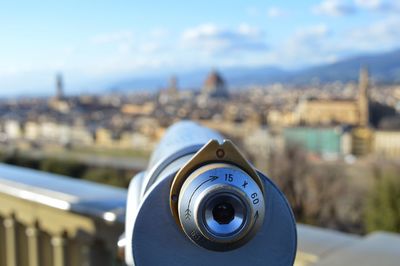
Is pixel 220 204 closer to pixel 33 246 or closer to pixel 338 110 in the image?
pixel 33 246

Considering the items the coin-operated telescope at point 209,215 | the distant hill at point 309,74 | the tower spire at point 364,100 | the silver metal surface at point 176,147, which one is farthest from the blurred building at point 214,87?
the coin-operated telescope at point 209,215

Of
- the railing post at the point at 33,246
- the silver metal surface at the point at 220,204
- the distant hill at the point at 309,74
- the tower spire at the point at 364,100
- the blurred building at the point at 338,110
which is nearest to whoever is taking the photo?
the silver metal surface at the point at 220,204

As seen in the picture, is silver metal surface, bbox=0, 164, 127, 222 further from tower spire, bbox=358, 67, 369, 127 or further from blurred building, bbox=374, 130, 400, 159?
tower spire, bbox=358, 67, 369, 127

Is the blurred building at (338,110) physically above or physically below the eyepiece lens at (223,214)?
→ below

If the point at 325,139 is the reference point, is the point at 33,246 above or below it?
above

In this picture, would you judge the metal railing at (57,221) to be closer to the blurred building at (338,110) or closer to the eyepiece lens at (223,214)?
the eyepiece lens at (223,214)

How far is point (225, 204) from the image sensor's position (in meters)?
0.39

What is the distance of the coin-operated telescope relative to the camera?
0.38 metres

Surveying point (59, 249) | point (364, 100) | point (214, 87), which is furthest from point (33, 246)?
point (214, 87)

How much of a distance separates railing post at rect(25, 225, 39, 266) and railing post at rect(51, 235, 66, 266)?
0.16 feet

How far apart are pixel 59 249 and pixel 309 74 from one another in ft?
252

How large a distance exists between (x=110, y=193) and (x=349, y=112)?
115 feet

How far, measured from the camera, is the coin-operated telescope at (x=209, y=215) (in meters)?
0.38

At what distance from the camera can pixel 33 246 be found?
40.4 inches
